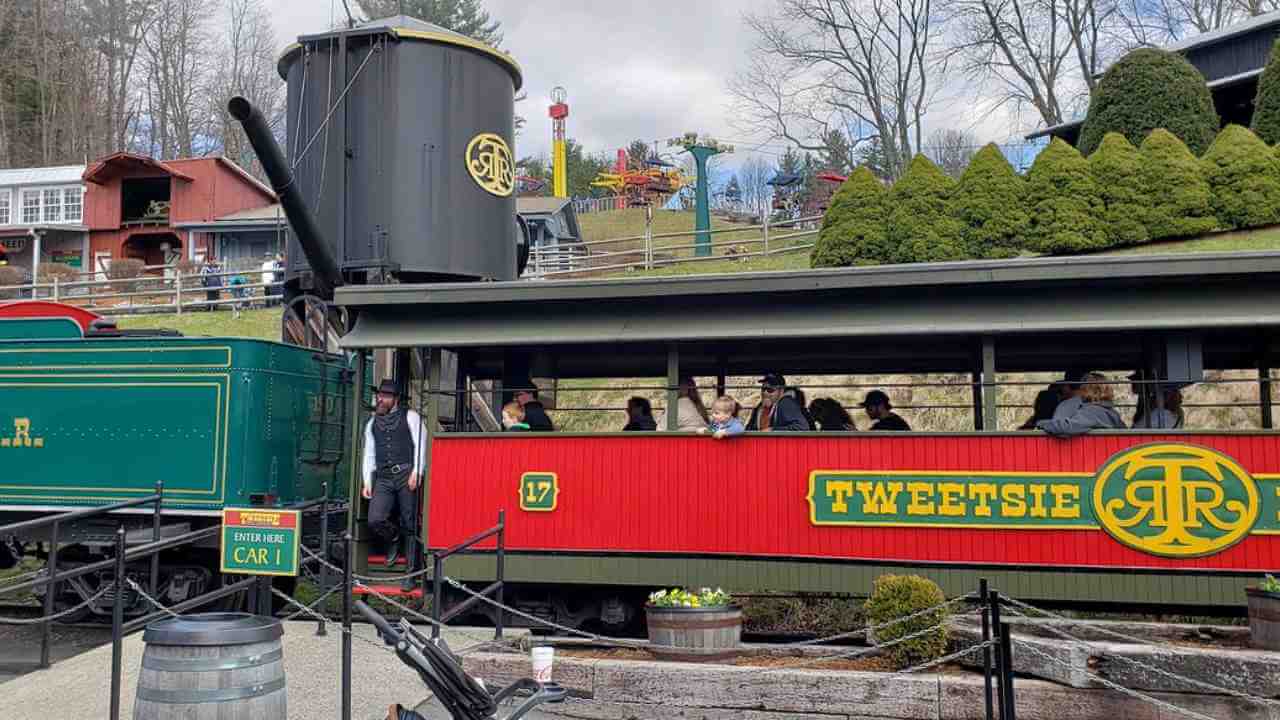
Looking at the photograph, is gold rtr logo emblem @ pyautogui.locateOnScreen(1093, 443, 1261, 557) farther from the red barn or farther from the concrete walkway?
the red barn

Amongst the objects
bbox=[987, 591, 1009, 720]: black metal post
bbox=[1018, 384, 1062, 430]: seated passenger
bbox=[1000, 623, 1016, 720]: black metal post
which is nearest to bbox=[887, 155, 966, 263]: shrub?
bbox=[1018, 384, 1062, 430]: seated passenger

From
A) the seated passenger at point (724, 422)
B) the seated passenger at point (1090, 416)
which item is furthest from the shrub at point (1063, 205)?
the seated passenger at point (724, 422)

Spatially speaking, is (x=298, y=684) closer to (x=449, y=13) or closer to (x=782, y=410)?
(x=782, y=410)

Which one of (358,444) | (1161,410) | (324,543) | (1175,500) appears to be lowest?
(324,543)

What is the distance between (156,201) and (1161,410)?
4422 cm

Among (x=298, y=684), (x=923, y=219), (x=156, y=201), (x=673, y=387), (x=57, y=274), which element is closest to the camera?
(x=298, y=684)

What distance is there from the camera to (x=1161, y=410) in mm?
9445

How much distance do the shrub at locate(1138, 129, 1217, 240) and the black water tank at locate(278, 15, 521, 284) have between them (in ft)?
47.4

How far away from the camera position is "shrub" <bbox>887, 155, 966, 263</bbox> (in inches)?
882

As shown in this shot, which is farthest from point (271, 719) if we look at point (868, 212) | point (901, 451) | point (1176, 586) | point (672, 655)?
point (868, 212)

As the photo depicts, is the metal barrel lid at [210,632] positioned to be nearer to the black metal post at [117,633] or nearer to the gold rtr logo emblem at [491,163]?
the black metal post at [117,633]

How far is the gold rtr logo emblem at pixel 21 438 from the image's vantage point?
11.8 meters

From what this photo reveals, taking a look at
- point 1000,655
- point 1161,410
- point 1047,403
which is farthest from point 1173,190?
point 1000,655

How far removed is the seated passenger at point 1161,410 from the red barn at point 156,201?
4018cm
